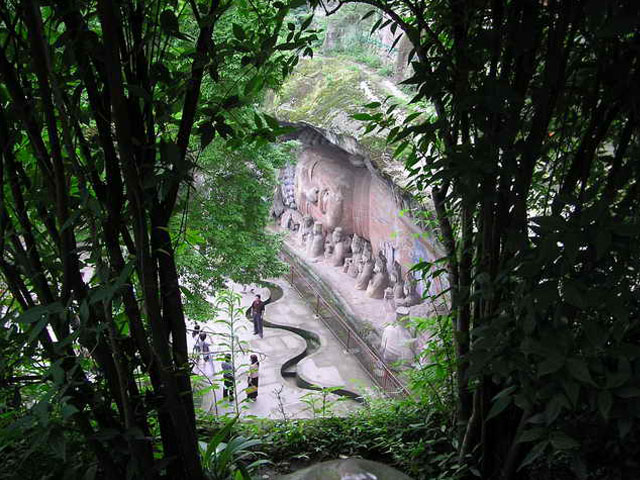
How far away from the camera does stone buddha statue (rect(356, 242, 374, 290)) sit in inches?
388

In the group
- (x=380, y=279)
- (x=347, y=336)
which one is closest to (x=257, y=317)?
(x=347, y=336)

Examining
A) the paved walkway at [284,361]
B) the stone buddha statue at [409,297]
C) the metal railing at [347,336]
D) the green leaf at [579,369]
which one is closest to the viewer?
the green leaf at [579,369]

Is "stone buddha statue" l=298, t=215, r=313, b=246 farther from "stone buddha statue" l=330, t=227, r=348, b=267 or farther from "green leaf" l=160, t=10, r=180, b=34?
"green leaf" l=160, t=10, r=180, b=34

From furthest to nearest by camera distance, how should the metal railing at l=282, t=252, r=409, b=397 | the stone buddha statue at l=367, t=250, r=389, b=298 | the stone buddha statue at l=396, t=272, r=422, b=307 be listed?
the stone buddha statue at l=367, t=250, r=389, b=298 → the stone buddha statue at l=396, t=272, r=422, b=307 → the metal railing at l=282, t=252, r=409, b=397

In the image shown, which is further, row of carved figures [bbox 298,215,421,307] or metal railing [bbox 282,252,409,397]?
row of carved figures [bbox 298,215,421,307]

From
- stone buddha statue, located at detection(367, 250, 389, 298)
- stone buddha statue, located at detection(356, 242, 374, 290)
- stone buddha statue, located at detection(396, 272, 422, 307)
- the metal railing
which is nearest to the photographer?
the metal railing

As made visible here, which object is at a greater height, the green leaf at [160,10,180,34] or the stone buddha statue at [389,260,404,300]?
the green leaf at [160,10,180,34]

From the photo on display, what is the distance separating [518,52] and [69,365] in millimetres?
1197

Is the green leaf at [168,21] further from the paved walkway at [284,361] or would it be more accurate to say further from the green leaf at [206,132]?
the paved walkway at [284,361]

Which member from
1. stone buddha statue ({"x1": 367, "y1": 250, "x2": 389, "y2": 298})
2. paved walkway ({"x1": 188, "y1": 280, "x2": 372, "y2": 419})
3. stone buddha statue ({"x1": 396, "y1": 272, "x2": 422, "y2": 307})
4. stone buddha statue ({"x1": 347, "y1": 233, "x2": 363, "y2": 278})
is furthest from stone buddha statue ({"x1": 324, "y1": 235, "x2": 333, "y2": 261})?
stone buddha statue ({"x1": 396, "y1": 272, "x2": 422, "y2": 307})

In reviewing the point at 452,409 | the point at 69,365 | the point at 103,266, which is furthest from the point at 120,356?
the point at 452,409

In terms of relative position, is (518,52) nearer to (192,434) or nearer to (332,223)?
(192,434)

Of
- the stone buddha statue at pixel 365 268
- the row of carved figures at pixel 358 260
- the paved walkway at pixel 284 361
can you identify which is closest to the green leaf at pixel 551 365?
the paved walkway at pixel 284 361

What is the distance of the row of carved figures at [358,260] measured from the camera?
8.66 meters
